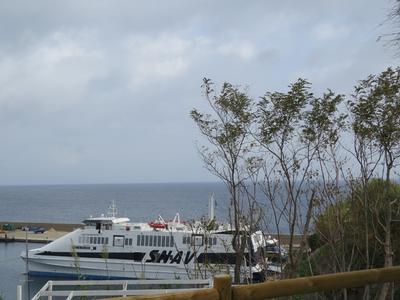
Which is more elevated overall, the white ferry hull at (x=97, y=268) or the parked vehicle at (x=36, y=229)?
the parked vehicle at (x=36, y=229)

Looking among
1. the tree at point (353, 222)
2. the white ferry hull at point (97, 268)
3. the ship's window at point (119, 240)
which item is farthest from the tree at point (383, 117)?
the ship's window at point (119, 240)

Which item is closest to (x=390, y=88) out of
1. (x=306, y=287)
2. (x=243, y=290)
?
(x=306, y=287)

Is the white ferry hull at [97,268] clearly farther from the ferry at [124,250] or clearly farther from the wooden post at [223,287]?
the wooden post at [223,287]

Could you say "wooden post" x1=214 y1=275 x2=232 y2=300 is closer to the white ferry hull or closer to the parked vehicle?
the white ferry hull

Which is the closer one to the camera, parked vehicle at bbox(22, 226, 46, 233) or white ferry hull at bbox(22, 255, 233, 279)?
white ferry hull at bbox(22, 255, 233, 279)

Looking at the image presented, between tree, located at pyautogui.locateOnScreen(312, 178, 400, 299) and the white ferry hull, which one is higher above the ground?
tree, located at pyautogui.locateOnScreen(312, 178, 400, 299)

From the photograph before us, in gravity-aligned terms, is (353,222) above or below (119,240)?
above

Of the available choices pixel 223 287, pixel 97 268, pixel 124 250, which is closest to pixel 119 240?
pixel 124 250

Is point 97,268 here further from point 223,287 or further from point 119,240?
point 223,287

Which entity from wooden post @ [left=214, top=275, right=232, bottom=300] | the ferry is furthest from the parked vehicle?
wooden post @ [left=214, top=275, right=232, bottom=300]

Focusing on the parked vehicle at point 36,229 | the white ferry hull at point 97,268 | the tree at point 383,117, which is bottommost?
the white ferry hull at point 97,268

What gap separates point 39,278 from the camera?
101 ft

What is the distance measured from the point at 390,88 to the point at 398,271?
8.45 ft

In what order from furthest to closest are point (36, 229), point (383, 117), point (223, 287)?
point (36, 229) → point (383, 117) → point (223, 287)
